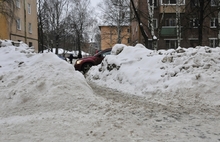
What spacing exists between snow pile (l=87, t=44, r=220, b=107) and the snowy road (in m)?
0.59

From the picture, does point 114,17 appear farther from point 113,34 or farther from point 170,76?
point 170,76

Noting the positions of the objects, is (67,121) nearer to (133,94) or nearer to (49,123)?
(49,123)

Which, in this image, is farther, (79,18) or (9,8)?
(79,18)

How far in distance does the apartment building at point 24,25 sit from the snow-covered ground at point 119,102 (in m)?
18.7

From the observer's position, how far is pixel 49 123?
3918 mm

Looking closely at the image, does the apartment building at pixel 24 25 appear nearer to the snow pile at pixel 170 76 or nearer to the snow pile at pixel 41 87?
the snow pile at pixel 170 76

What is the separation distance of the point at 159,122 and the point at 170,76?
2.73 m

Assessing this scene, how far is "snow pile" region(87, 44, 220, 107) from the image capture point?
18.1 ft

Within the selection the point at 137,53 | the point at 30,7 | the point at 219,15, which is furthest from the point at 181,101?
the point at 30,7

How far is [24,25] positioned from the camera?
30250 millimetres

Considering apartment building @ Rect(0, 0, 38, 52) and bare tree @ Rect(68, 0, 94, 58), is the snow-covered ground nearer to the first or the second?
apartment building @ Rect(0, 0, 38, 52)

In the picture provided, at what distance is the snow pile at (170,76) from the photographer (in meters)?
5.52

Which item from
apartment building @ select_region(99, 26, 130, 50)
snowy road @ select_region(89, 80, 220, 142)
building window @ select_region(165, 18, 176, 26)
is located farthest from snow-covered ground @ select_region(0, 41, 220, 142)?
apartment building @ select_region(99, 26, 130, 50)

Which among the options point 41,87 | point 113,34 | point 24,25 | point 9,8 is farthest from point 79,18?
point 41,87
